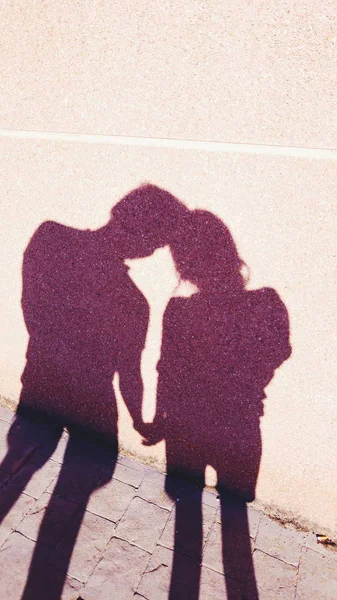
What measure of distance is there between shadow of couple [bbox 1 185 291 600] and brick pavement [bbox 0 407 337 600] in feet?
0.05

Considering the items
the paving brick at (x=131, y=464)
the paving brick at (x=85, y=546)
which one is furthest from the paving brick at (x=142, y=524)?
the paving brick at (x=131, y=464)

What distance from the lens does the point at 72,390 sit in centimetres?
346

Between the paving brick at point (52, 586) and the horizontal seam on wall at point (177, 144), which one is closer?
the horizontal seam on wall at point (177, 144)

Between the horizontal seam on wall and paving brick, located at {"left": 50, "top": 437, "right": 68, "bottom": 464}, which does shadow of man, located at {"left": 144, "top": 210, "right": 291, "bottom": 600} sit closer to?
the horizontal seam on wall

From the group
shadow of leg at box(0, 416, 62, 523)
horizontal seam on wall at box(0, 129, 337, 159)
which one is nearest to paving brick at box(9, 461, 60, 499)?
shadow of leg at box(0, 416, 62, 523)

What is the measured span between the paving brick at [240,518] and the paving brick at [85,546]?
0.96 metres

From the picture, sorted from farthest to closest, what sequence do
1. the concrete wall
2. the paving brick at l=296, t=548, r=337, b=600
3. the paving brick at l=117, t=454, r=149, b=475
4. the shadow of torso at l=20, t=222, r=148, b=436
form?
1. the paving brick at l=117, t=454, r=149, b=475
2. the shadow of torso at l=20, t=222, r=148, b=436
3. the paving brick at l=296, t=548, r=337, b=600
4. the concrete wall

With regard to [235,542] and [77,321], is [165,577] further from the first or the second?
[77,321]

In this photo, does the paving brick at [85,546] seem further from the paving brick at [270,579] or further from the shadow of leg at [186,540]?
the paving brick at [270,579]

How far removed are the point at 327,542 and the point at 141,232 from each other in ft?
9.80

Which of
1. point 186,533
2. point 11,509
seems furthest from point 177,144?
point 11,509

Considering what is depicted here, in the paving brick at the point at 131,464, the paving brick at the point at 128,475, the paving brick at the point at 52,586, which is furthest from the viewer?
the paving brick at the point at 131,464

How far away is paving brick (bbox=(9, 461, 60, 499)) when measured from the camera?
3049mm

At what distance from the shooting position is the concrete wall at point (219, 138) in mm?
1980
